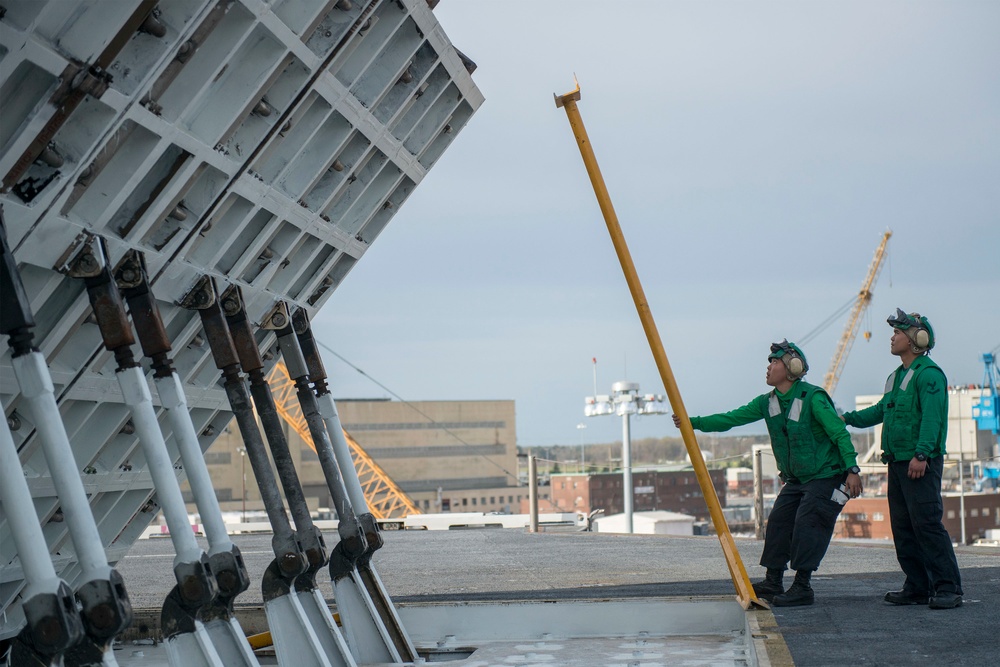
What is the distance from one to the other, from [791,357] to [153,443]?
4.97 meters

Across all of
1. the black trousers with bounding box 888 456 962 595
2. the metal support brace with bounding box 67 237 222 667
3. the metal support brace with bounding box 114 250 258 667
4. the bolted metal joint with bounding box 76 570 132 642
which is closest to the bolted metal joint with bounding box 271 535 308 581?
the metal support brace with bounding box 114 250 258 667

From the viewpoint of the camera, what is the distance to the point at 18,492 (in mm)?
4945

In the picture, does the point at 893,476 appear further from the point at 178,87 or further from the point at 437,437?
the point at 437,437

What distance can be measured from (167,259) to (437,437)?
83.4 metres

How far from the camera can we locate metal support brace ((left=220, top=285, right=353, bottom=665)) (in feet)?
23.9

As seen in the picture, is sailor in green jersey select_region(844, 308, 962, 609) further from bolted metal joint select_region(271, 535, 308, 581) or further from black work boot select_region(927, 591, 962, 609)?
bolted metal joint select_region(271, 535, 308, 581)

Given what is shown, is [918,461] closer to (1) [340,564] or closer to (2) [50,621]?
(1) [340,564]

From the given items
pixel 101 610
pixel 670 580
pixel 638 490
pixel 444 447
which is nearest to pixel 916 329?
pixel 670 580

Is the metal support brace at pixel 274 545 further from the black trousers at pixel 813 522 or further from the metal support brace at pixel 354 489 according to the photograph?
the black trousers at pixel 813 522

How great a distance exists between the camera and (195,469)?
6.46 metres

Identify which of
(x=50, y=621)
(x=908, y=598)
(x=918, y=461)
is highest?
(x=918, y=461)

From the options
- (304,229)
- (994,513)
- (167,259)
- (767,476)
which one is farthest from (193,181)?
(767,476)

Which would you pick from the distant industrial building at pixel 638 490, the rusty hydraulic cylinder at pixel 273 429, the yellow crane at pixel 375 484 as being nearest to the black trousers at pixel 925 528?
the rusty hydraulic cylinder at pixel 273 429

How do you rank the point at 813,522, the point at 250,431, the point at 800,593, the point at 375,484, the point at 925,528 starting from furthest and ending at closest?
1. the point at 375,484
2. the point at 800,593
3. the point at 813,522
4. the point at 925,528
5. the point at 250,431
